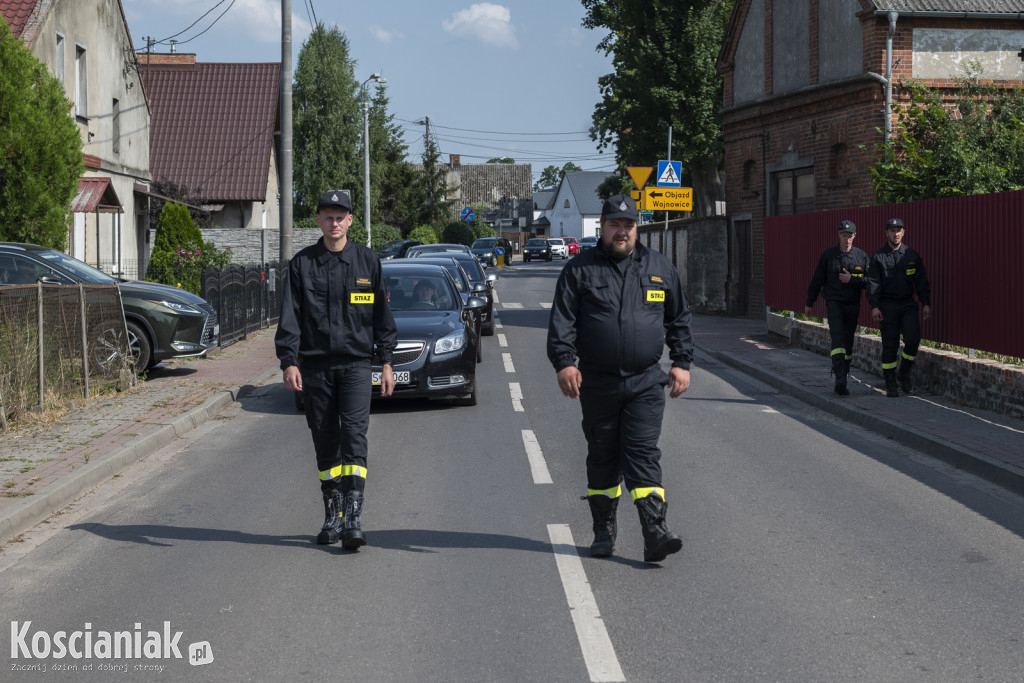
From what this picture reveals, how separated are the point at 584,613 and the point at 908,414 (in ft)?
23.7

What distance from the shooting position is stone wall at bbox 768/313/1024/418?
11094 millimetres

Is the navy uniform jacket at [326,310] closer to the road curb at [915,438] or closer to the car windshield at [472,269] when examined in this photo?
the road curb at [915,438]

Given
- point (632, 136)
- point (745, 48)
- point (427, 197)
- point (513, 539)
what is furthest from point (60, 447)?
point (427, 197)

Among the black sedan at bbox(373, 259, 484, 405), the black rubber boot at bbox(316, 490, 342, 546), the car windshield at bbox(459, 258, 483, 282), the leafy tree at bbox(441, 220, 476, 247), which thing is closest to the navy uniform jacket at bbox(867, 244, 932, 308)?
the black sedan at bbox(373, 259, 484, 405)

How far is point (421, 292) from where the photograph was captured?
13.8m

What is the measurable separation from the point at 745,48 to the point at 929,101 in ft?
30.0

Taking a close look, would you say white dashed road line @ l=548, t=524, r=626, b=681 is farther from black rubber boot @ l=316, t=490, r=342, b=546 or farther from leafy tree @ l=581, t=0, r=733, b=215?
leafy tree @ l=581, t=0, r=733, b=215

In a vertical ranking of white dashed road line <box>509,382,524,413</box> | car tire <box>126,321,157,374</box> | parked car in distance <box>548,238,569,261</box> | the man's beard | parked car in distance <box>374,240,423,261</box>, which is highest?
parked car in distance <box>548,238,569,261</box>

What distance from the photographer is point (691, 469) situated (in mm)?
9047

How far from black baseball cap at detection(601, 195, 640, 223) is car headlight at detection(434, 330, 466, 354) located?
20.9 feet

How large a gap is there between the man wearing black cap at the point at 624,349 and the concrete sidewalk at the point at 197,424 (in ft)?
11.9

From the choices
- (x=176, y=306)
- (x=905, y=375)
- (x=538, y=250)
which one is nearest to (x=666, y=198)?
(x=905, y=375)

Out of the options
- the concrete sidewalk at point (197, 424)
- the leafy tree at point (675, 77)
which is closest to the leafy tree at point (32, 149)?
the concrete sidewalk at point (197, 424)

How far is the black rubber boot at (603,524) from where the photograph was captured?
6188 mm
